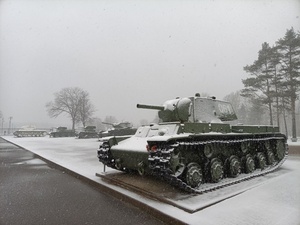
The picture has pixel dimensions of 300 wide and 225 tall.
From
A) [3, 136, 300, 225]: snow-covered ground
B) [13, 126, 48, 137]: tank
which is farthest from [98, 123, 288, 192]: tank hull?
[13, 126, 48, 137]: tank

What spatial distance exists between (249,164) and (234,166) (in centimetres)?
101

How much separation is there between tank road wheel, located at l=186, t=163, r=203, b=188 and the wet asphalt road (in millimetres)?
1668

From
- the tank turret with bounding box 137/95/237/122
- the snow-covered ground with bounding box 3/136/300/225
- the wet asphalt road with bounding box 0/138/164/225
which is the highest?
the tank turret with bounding box 137/95/237/122

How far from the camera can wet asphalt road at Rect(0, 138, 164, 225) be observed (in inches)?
177

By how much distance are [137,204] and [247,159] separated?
4609 mm

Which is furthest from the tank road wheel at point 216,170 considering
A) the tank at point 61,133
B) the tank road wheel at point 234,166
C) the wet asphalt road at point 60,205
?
the tank at point 61,133

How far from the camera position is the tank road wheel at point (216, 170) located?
6938 mm

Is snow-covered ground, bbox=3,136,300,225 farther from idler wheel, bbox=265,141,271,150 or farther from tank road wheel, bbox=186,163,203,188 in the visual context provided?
idler wheel, bbox=265,141,271,150

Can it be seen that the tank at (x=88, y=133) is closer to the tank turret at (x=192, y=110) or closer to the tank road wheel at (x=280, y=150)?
the tank turret at (x=192, y=110)

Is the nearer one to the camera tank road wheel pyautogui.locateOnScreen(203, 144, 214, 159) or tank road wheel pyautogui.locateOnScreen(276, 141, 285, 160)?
tank road wheel pyautogui.locateOnScreen(203, 144, 214, 159)

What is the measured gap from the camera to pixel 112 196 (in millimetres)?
6242

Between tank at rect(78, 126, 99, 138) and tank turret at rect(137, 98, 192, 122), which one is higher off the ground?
tank turret at rect(137, 98, 192, 122)

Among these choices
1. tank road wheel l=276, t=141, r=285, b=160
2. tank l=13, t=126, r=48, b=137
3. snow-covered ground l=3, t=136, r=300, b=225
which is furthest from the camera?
tank l=13, t=126, r=48, b=137

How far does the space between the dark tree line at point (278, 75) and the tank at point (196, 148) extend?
18.5 meters
